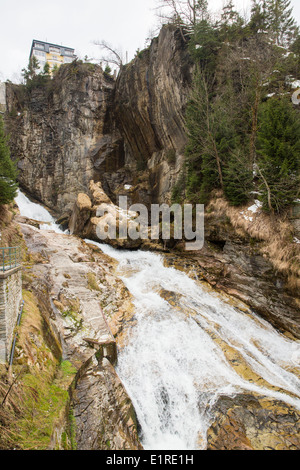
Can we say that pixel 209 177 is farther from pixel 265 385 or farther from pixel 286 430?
pixel 286 430

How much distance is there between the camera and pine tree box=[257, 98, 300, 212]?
34.9 feet

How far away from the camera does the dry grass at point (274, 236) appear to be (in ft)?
33.1

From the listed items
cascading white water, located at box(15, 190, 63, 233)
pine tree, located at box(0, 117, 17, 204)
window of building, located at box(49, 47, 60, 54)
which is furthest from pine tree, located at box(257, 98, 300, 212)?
window of building, located at box(49, 47, 60, 54)

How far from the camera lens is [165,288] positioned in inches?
464

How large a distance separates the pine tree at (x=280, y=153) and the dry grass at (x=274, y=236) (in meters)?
0.73

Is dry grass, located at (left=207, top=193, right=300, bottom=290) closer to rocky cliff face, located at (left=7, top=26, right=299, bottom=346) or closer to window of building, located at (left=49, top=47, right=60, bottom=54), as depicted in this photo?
rocky cliff face, located at (left=7, top=26, right=299, bottom=346)

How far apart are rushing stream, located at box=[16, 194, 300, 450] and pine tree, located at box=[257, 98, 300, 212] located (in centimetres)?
566

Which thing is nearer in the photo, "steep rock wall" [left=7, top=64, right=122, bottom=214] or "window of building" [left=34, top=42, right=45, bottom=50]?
"steep rock wall" [left=7, top=64, right=122, bottom=214]

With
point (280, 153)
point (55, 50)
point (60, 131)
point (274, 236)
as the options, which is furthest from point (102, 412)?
point (55, 50)

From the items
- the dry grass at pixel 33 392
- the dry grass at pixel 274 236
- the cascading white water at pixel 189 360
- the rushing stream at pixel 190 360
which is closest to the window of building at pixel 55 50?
the dry grass at pixel 274 236

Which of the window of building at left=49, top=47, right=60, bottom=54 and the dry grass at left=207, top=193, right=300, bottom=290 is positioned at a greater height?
the window of building at left=49, top=47, right=60, bottom=54

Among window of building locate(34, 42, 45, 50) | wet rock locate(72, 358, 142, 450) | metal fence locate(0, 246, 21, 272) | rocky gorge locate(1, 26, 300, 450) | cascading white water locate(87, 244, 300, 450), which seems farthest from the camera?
window of building locate(34, 42, 45, 50)

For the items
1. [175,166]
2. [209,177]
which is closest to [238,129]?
[209,177]

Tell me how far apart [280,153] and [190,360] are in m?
9.88
